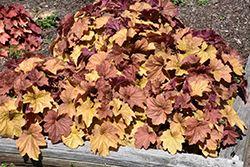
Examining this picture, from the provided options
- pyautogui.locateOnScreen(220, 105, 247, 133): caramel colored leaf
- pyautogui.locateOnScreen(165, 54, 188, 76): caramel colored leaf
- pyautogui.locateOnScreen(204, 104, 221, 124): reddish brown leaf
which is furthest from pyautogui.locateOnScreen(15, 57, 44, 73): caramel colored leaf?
pyautogui.locateOnScreen(220, 105, 247, 133): caramel colored leaf

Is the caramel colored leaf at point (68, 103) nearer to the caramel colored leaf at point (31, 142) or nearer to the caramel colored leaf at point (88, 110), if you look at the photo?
the caramel colored leaf at point (88, 110)

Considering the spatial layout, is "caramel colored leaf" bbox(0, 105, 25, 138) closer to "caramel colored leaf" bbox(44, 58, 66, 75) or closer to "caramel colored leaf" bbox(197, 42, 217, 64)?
"caramel colored leaf" bbox(44, 58, 66, 75)

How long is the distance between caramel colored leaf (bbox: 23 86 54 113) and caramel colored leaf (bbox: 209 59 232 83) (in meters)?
1.53

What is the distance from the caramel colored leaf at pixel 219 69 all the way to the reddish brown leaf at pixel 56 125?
1401mm

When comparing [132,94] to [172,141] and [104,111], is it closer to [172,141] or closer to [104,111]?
[104,111]

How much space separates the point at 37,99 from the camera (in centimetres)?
198

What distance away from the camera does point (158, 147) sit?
1.96 m

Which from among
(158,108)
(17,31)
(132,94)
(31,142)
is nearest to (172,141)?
(158,108)

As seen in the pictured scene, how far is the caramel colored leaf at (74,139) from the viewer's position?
6.34 ft

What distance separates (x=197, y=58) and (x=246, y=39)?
210 cm

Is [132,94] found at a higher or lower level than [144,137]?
higher

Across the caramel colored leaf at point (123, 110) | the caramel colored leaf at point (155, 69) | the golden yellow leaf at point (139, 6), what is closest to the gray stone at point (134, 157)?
the caramel colored leaf at point (123, 110)

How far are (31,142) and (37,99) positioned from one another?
379 millimetres

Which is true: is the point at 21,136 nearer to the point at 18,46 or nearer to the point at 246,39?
the point at 18,46
